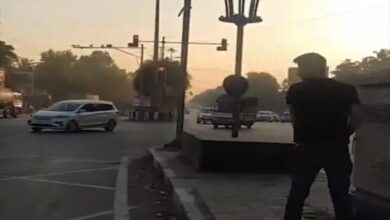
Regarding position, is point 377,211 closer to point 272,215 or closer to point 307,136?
point 307,136

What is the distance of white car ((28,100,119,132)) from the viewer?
3434 cm

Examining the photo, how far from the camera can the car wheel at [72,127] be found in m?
34.7

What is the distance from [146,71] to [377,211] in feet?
221

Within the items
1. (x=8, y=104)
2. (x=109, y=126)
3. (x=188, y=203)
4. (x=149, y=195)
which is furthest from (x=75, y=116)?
(x=8, y=104)

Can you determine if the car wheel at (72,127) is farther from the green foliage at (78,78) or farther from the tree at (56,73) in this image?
the tree at (56,73)

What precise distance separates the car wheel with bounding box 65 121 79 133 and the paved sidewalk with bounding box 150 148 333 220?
20479 millimetres

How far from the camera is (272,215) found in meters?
8.66

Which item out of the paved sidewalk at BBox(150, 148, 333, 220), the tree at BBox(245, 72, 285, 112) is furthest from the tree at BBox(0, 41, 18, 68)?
the paved sidewalk at BBox(150, 148, 333, 220)

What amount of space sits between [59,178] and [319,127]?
8323 mm

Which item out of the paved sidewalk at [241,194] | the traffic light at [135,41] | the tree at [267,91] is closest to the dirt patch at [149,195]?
the paved sidewalk at [241,194]

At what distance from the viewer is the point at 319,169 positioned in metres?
7.11

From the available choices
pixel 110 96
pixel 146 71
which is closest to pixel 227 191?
pixel 146 71

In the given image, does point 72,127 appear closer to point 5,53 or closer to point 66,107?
point 66,107

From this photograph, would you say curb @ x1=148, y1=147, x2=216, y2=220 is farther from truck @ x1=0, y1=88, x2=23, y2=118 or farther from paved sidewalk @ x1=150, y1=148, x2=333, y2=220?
truck @ x1=0, y1=88, x2=23, y2=118
